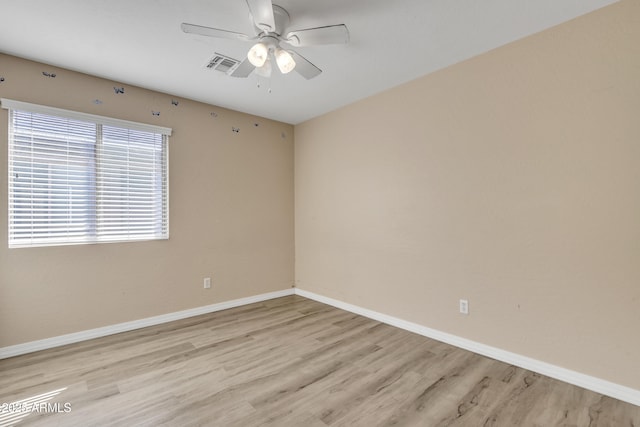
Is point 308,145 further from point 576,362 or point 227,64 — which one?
point 576,362

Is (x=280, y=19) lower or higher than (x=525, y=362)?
higher

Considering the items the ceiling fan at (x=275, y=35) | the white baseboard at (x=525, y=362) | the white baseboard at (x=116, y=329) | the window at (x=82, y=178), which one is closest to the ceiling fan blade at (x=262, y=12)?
the ceiling fan at (x=275, y=35)

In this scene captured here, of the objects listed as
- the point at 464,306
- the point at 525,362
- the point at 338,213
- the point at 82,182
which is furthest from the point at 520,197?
the point at 82,182

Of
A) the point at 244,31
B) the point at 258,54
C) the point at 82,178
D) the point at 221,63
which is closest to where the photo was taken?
the point at 258,54

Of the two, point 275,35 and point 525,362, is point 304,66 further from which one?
point 525,362

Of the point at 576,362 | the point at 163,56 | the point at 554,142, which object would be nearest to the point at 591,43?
the point at 554,142

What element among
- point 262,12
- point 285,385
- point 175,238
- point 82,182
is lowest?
point 285,385

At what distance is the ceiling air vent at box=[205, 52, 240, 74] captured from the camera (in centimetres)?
252

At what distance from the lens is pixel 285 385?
2102 mm

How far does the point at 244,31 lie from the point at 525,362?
10.7 ft

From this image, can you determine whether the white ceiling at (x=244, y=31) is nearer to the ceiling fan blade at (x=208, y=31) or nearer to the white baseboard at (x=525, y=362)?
the ceiling fan blade at (x=208, y=31)

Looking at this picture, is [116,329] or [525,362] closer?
[525,362]

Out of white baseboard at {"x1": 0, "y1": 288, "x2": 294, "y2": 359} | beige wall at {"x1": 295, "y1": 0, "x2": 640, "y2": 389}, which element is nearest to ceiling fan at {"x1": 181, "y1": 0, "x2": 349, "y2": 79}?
beige wall at {"x1": 295, "y1": 0, "x2": 640, "y2": 389}

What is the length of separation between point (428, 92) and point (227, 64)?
189cm
